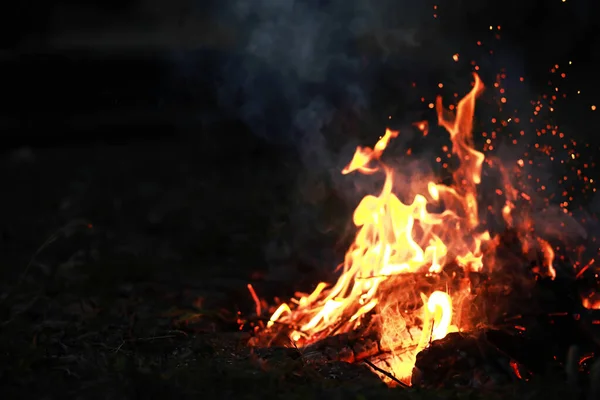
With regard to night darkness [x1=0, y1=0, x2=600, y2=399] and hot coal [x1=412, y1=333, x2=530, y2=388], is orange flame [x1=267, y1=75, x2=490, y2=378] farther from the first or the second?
night darkness [x1=0, y1=0, x2=600, y2=399]

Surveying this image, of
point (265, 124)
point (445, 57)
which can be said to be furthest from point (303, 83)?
point (445, 57)

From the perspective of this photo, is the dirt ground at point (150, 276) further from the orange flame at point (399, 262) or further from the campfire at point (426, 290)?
the orange flame at point (399, 262)

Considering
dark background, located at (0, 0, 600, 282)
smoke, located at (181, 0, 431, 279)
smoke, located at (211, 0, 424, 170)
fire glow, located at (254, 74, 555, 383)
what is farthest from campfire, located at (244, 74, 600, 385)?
smoke, located at (211, 0, 424, 170)

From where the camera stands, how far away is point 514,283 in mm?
4863

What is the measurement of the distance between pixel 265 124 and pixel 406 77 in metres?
1.89

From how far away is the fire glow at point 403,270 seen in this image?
484cm

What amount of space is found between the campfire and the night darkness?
0.84 ft

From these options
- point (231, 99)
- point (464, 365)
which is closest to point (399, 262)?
point (464, 365)

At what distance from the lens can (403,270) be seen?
5188 millimetres

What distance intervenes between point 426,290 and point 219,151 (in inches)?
210

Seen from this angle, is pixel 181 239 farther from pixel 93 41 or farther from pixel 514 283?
pixel 93 41

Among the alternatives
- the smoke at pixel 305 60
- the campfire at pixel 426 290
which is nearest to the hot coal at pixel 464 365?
the campfire at pixel 426 290

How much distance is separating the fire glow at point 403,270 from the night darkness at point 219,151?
44 cm

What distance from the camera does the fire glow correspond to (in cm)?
484
